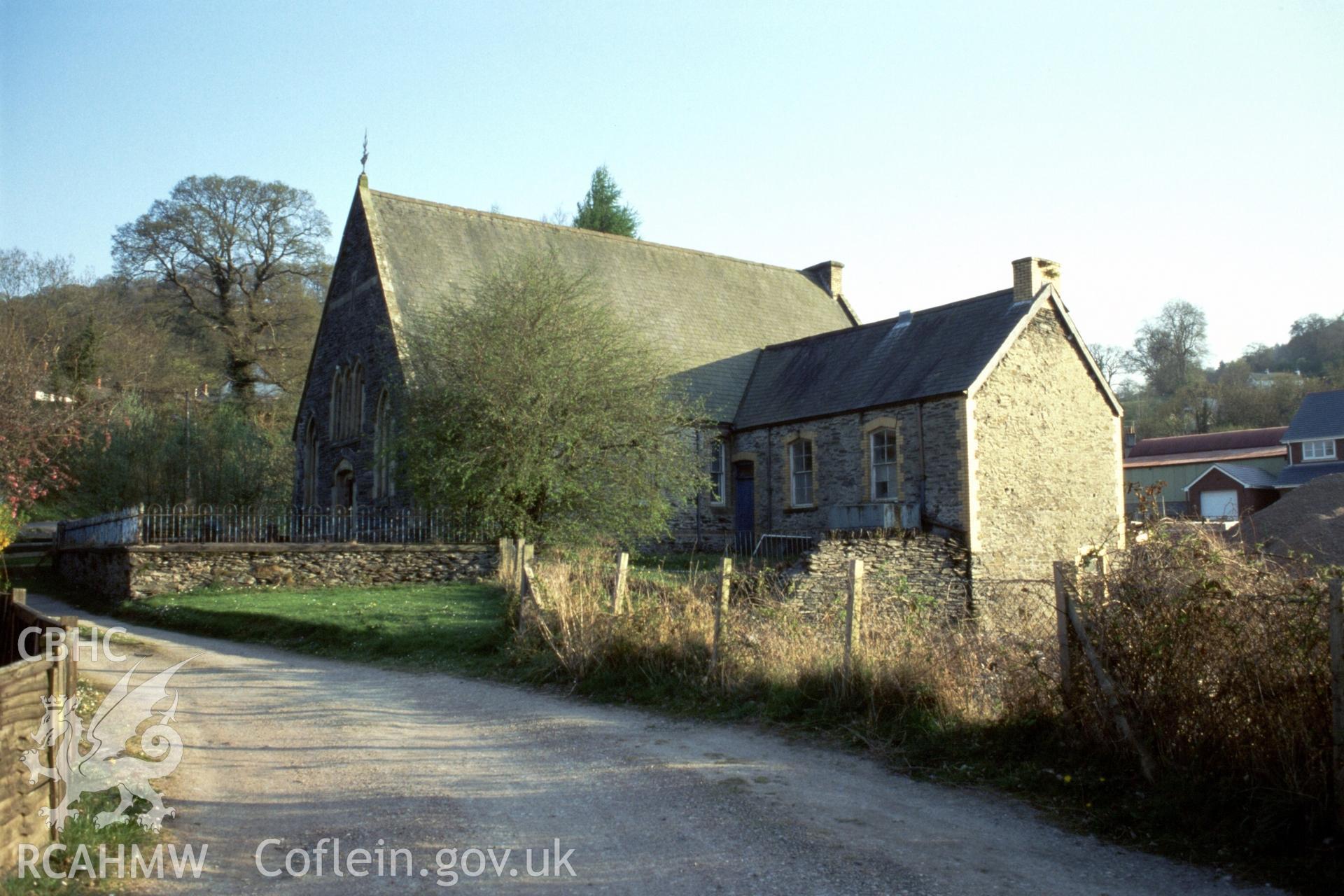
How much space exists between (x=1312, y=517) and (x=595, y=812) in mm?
36906

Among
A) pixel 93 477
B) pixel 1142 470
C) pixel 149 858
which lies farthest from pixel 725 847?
pixel 1142 470

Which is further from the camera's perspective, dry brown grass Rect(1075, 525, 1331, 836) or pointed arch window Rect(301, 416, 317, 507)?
pointed arch window Rect(301, 416, 317, 507)

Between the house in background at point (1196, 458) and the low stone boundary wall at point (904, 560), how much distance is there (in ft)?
114

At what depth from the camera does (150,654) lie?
1445 centimetres

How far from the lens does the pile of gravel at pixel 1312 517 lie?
32.5 m

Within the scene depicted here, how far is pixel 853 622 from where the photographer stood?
956cm

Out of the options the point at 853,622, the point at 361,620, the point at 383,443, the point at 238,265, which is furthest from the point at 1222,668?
the point at 238,265

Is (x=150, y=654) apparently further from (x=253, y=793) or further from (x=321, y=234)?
(x=321, y=234)

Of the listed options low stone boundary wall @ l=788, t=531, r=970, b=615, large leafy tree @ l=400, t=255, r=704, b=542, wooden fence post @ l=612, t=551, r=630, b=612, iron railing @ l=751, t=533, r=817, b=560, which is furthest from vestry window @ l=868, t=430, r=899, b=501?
wooden fence post @ l=612, t=551, r=630, b=612

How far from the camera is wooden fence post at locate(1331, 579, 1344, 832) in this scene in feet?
19.1

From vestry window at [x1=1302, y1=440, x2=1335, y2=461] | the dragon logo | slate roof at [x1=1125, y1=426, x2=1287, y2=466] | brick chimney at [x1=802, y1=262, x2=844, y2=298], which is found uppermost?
brick chimney at [x1=802, y1=262, x2=844, y2=298]

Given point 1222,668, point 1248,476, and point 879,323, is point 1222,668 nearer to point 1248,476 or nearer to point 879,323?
point 879,323

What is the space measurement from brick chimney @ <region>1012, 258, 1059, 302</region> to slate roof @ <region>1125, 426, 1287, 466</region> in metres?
38.6

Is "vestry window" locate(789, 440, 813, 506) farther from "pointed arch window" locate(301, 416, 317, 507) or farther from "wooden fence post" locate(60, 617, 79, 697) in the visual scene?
"wooden fence post" locate(60, 617, 79, 697)
